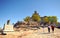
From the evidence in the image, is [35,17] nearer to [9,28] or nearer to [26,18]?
[26,18]

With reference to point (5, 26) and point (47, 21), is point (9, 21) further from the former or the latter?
point (47, 21)

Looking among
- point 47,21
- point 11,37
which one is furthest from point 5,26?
point 47,21

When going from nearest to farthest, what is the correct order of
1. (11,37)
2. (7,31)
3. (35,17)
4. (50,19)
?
1. (11,37)
2. (7,31)
3. (35,17)
4. (50,19)

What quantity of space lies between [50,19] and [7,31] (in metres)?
96.9

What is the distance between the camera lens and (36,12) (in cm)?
12200

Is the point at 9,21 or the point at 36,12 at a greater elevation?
the point at 36,12

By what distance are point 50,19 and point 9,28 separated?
96.6 m

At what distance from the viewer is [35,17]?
111 metres

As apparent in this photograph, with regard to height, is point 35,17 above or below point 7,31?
above

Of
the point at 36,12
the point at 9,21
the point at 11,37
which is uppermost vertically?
the point at 36,12

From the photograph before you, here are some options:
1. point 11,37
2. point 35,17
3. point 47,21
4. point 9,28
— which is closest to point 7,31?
point 9,28

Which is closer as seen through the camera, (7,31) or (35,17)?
(7,31)

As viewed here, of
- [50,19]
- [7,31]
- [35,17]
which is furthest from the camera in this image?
[50,19]

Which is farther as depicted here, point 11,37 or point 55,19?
point 55,19
